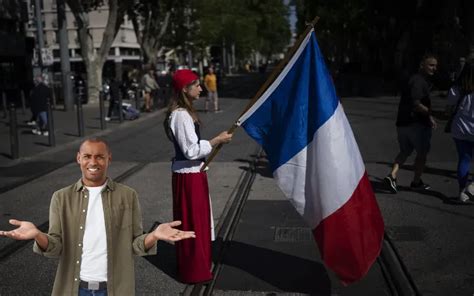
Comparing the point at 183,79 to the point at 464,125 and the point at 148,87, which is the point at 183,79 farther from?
the point at 148,87

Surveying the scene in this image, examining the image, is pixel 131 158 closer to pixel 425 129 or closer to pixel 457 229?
pixel 425 129

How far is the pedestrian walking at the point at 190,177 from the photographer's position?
4302 millimetres

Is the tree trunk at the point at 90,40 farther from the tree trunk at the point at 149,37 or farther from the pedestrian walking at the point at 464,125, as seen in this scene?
the pedestrian walking at the point at 464,125

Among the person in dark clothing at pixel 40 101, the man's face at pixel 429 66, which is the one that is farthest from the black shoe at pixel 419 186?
the person in dark clothing at pixel 40 101

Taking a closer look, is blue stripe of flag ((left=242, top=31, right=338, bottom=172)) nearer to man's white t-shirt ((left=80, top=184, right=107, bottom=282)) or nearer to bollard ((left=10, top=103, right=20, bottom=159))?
Result: man's white t-shirt ((left=80, top=184, right=107, bottom=282))

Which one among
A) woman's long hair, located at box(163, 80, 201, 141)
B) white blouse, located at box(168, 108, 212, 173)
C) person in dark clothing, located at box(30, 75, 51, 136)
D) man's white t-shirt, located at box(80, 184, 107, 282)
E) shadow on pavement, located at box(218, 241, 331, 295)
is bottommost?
shadow on pavement, located at box(218, 241, 331, 295)

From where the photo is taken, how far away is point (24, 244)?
600 cm

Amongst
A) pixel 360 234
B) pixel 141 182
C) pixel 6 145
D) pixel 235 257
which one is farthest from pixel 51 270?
pixel 6 145

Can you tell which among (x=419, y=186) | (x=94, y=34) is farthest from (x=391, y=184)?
(x=94, y=34)

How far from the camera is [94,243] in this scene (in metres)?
2.91

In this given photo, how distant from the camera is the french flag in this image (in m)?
4.05

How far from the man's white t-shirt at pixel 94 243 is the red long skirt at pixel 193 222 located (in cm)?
161

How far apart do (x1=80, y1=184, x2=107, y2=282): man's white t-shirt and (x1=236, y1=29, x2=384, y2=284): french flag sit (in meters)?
1.65

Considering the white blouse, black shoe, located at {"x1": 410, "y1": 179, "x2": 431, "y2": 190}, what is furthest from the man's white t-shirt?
black shoe, located at {"x1": 410, "y1": 179, "x2": 431, "y2": 190}
